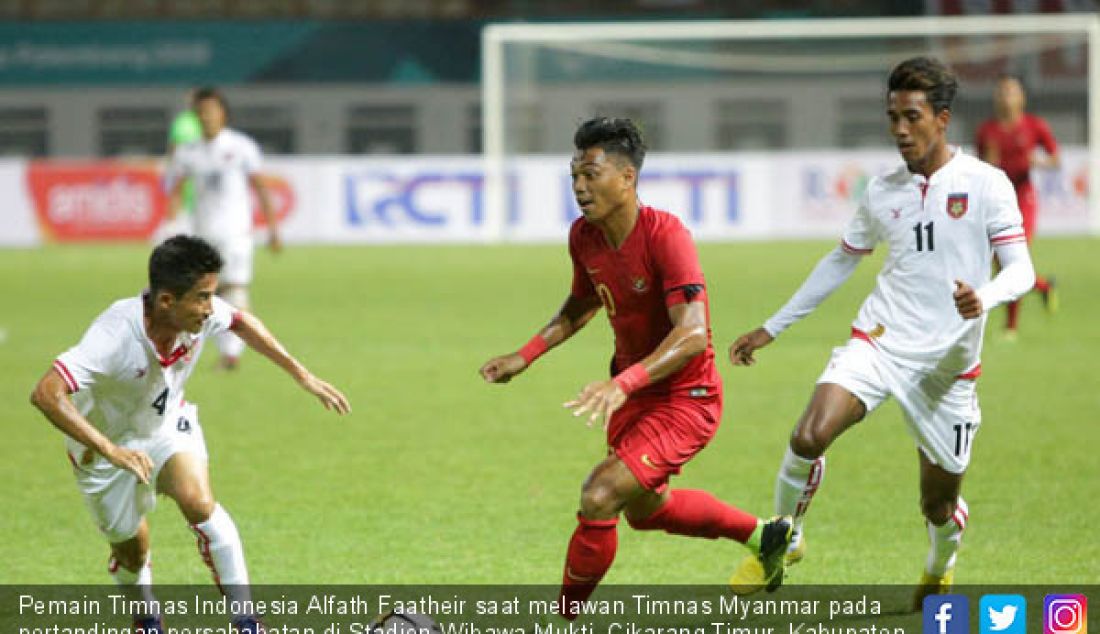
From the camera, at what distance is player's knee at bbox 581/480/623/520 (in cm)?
522

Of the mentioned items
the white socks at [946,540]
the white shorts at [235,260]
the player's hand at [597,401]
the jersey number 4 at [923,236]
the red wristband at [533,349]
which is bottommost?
the white shorts at [235,260]

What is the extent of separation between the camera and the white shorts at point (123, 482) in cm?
534

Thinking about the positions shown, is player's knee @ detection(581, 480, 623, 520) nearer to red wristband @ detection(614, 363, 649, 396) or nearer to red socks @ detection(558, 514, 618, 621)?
red socks @ detection(558, 514, 618, 621)

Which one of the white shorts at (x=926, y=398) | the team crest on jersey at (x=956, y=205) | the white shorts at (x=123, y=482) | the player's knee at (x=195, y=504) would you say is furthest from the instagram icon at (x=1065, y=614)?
the white shorts at (x=123, y=482)

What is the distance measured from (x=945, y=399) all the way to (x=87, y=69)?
111ft

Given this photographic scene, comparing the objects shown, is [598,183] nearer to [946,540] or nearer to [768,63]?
[946,540]

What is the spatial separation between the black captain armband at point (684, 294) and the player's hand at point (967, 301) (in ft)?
2.79

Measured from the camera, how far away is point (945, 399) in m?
5.89

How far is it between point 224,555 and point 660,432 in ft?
4.90

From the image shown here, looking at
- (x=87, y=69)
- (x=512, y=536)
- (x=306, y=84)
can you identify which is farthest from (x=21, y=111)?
(x=512, y=536)

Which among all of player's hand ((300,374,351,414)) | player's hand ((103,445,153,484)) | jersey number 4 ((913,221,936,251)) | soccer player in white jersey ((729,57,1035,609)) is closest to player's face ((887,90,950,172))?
soccer player in white jersey ((729,57,1035,609))

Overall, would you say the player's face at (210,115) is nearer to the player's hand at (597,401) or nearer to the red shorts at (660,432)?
the red shorts at (660,432)

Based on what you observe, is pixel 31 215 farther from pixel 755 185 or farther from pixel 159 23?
pixel 755 185

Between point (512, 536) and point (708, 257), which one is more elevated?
point (512, 536)
